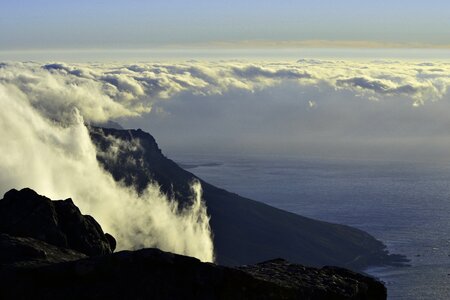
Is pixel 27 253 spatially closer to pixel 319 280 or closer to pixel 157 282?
pixel 157 282

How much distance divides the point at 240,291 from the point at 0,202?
3861 cm

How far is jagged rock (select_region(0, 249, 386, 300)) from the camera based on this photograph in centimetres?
6181

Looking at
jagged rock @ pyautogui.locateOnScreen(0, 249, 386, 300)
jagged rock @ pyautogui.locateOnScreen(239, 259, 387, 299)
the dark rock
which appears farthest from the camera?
the dark rock

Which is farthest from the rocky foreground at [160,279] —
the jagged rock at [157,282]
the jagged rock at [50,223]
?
the jagged rock at [50,223]

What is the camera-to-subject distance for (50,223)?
84938mm

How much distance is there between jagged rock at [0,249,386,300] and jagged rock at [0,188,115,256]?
59.2ft

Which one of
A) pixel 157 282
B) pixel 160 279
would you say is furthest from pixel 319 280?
pixel 157 282

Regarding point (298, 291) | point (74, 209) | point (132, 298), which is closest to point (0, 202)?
point (74, 209)

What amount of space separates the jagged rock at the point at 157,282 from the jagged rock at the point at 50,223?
1803cm

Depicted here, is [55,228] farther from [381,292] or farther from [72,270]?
[381,292]

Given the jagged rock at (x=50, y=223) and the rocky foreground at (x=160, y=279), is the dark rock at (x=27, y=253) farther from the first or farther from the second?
the jagged rock at (x=50, y=223)

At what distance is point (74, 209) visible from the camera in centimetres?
9106

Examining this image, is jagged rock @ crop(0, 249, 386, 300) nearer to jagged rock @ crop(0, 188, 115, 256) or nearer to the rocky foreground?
the rocky foreground

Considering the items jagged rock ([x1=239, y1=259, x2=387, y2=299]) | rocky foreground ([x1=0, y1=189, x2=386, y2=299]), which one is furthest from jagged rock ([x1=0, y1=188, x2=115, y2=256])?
jagged rock ([x1=239, y1=259, x2=387, y2=299])
